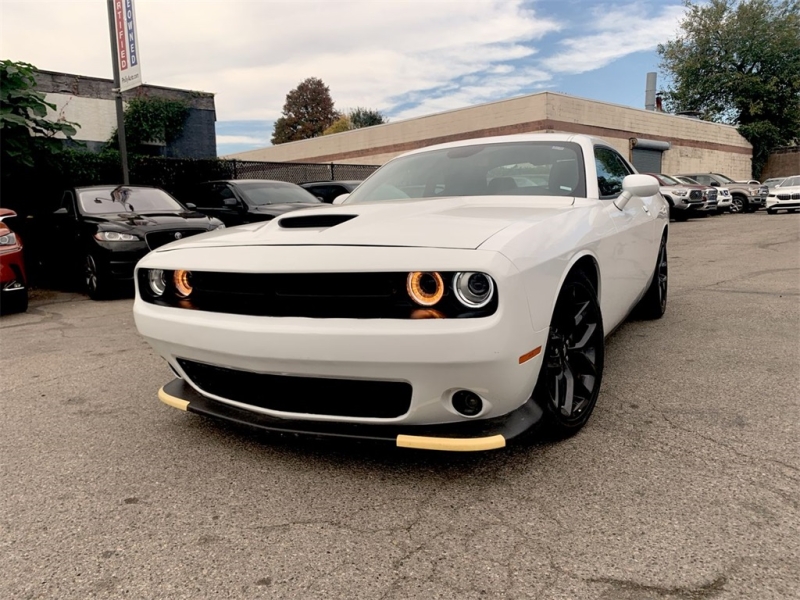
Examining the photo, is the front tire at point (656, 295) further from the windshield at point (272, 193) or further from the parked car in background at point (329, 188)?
the parked car in background at point (329, 188)

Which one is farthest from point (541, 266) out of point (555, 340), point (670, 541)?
point (670, 541)

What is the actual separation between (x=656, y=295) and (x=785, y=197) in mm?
19891

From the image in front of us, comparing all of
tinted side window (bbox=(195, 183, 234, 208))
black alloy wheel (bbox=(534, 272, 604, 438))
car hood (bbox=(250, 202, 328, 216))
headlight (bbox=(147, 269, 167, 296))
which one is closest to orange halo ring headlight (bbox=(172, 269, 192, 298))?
headlight (bbox=(147, 269, 167, 296))

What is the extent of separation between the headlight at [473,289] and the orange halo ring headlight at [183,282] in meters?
Answer: 1.29

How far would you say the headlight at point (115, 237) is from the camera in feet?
23.5

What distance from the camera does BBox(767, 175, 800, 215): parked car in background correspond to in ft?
68.1

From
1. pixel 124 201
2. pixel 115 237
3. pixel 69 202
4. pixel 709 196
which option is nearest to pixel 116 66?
pixel 69 202

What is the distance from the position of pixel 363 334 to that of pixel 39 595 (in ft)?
4.01

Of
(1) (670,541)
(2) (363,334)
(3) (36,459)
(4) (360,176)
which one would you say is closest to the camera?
(1) (670,541)

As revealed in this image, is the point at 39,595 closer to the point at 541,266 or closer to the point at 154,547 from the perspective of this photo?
the point at 154,547

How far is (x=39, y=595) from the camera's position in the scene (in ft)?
5.77

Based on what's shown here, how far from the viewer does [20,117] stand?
8836 millimetres

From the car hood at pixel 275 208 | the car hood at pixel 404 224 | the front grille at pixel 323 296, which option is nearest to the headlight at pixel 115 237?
the car hood at pixel 275 208

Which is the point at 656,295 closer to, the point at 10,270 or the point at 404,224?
the point at 404,224
